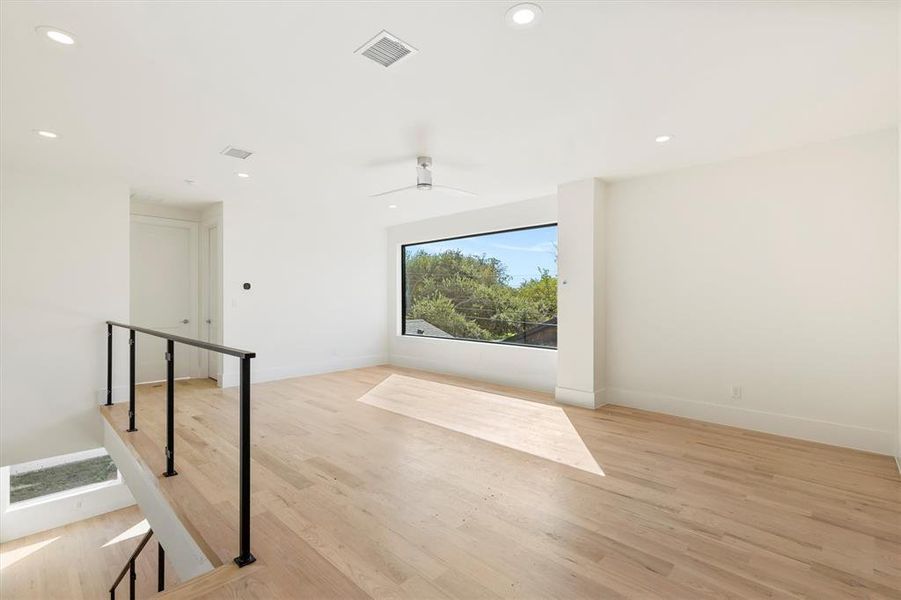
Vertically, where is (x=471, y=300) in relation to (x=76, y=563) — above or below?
above

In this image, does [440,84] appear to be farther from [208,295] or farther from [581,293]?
[208,295]

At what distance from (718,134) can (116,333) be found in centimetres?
630

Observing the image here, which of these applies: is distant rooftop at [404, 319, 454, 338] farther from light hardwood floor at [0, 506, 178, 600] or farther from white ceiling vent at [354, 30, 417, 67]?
white ceiling vent at [354, 30, 417, 67]

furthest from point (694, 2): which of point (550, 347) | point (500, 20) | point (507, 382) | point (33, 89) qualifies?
point (507, 382)

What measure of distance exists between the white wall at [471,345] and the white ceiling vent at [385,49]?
3.51 metres

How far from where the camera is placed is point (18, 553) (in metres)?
4.79

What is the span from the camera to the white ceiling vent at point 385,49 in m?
2.09

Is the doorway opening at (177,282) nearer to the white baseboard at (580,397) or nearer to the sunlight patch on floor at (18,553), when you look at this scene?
the sunlight patch on floor at (18,553)

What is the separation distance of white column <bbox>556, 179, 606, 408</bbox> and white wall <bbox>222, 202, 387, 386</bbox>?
3417 mm

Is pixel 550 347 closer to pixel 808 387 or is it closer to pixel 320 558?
pixel 808 387

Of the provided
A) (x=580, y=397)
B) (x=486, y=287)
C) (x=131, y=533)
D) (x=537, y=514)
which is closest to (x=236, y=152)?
(x=537, y=514)

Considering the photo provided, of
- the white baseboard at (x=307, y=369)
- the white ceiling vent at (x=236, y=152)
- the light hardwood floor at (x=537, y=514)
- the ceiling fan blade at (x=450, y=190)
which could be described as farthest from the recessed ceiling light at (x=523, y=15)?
the white baseboard at (x=307, y=369)

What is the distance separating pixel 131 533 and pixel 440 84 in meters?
6.63

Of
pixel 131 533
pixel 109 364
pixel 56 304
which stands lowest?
pixel 131 533
